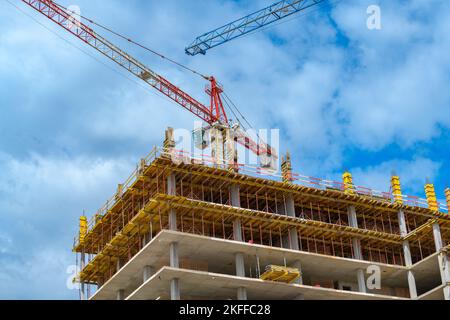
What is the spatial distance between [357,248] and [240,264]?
13.3m

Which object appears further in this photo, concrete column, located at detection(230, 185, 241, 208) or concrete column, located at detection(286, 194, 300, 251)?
concrete column, located at detection(286, 194, 300, 251)

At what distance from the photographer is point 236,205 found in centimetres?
7212

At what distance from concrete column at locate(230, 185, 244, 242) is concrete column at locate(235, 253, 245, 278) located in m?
1.47

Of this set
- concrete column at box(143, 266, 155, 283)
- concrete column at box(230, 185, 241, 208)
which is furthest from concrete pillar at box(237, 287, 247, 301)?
concrete column at box(143, 266, 155, 283)

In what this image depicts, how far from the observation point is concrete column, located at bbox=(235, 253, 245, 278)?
6899cm

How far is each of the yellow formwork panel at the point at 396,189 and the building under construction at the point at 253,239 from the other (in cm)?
12

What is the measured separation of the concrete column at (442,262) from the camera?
72.3 metres

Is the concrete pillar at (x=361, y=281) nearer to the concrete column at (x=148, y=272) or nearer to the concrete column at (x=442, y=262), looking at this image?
the concrete column at (x=442, y=262)

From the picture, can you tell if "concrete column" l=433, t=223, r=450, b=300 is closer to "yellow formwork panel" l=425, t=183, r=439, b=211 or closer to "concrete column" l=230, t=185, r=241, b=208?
"yellow formwork panel" l=425, t=183, r=439, b=211

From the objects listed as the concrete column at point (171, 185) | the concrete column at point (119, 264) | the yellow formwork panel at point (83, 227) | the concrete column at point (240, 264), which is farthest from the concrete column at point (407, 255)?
the yellow formwork panel at point (83, 227)

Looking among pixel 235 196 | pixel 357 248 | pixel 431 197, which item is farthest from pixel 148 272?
pixel 431 197

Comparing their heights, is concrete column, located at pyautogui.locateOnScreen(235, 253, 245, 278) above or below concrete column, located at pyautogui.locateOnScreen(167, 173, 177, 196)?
below
